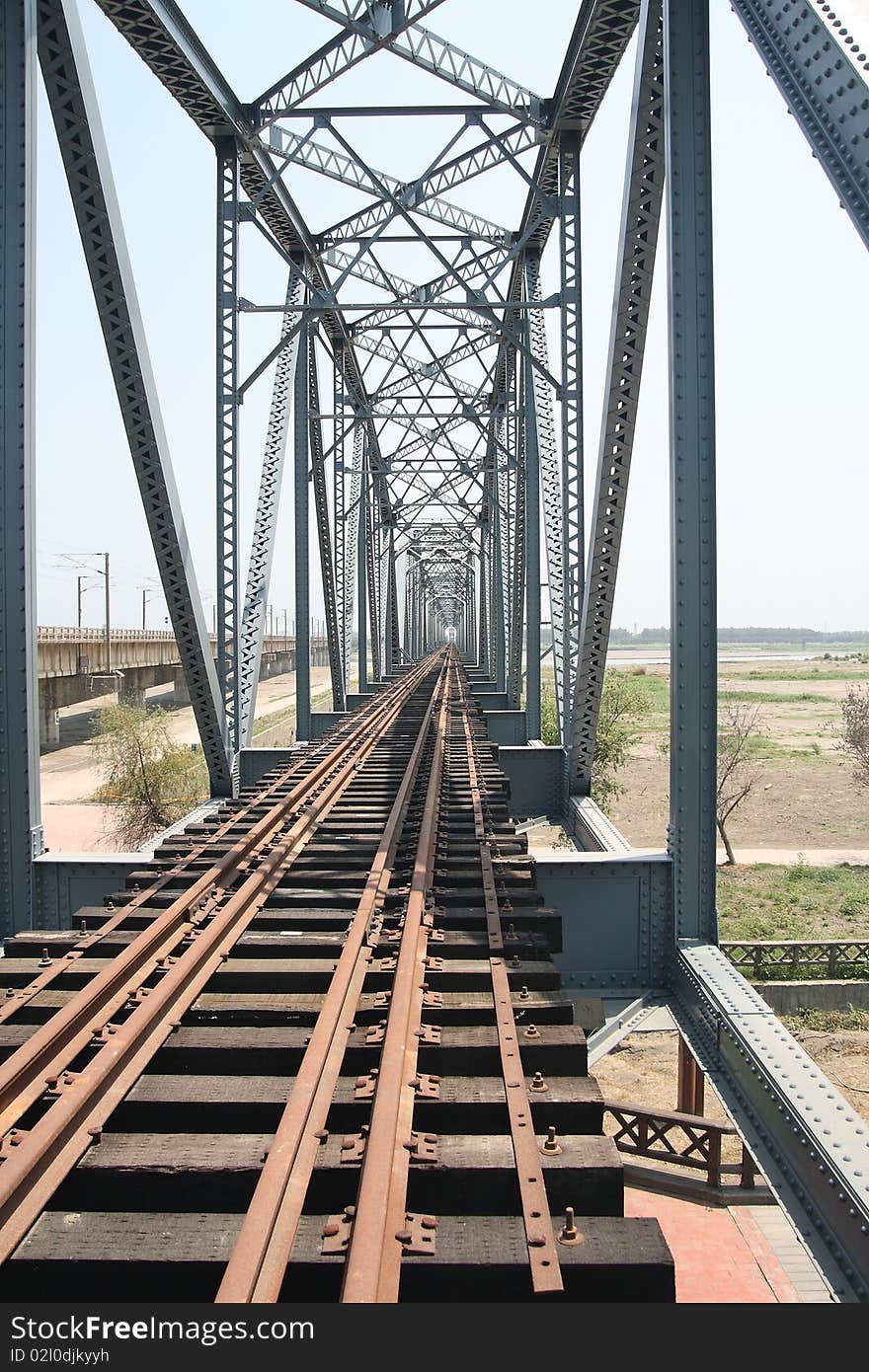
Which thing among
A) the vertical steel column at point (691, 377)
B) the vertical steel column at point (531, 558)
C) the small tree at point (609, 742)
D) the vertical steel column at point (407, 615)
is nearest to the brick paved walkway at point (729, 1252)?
the vertical steel column at point (691, 377)

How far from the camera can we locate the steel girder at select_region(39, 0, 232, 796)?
22.7 feet

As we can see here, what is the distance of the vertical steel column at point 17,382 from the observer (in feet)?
20.2

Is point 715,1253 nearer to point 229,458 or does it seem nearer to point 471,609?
point 229,458

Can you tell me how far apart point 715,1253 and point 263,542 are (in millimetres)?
9069

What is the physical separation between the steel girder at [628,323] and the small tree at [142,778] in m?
19.1

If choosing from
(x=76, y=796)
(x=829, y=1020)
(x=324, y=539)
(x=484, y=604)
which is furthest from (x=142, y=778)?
(x=484, y=604)

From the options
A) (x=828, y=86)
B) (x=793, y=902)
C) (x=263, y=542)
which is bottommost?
(x=793, y=902)

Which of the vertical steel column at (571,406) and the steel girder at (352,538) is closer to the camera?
Result: the vertical steel column at (571,406)

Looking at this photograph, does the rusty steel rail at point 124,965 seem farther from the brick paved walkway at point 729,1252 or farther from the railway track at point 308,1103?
the brick paved walkway at point 729,1252

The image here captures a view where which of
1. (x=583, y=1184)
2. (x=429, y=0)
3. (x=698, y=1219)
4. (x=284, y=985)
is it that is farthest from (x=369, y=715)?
(x=583, y=1184)

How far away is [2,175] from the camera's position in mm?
6145

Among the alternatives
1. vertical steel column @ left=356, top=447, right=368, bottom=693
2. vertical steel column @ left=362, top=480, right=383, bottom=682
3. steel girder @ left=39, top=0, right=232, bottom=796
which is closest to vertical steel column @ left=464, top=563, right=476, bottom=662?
vertical steel column @ left=362, top=480, right=383, bottom=682

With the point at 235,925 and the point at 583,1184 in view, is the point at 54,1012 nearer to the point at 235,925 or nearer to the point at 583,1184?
the point at 235,925

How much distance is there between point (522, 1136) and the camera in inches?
109
